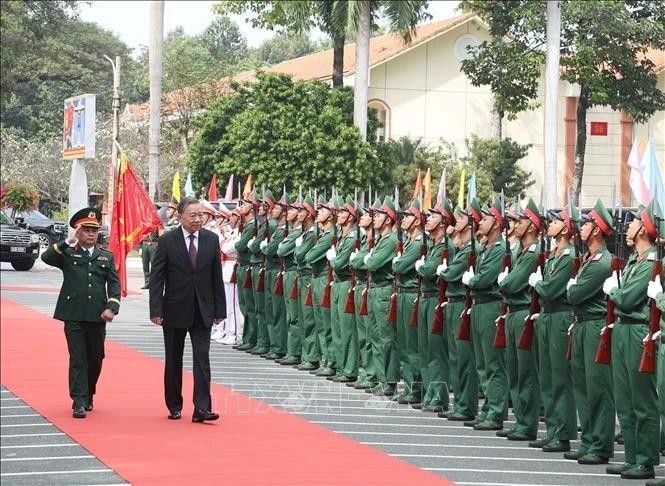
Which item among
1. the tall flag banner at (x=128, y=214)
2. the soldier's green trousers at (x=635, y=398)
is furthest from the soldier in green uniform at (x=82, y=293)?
the tall flag banner at (x=128, y=214)

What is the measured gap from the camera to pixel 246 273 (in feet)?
60.7

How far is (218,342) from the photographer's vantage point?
65.9 ft

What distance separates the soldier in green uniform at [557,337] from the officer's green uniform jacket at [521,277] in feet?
0.87

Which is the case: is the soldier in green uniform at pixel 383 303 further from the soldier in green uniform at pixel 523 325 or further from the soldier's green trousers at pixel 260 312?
the soldier's green trousers at pixel 260 312

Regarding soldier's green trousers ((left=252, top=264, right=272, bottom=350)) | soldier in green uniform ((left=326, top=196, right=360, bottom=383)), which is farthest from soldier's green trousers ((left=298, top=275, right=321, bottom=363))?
soldier's green trousers ((left=252, top=264, right=272, bottom=350))

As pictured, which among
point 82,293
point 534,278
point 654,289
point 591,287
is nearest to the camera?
point 654,289

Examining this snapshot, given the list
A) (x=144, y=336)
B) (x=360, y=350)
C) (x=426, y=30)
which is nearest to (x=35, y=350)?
(x=360, y=350)

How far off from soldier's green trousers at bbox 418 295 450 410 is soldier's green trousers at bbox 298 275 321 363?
123 inches

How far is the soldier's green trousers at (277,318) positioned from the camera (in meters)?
17.7

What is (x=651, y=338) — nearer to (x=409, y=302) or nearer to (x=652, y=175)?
(x=652, y=175)

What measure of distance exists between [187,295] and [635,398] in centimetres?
375

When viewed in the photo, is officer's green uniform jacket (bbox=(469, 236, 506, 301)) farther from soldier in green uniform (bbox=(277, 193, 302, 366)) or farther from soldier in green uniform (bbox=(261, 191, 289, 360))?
soldier in green uniform (bbox=(261, 191, 289, 360))

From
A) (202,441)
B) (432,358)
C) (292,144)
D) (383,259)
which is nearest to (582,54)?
(292,144)

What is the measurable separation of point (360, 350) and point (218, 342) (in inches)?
202
